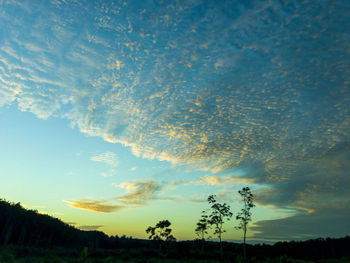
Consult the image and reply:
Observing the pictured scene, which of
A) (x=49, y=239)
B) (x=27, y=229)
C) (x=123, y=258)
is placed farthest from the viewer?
(x=49, y=239)

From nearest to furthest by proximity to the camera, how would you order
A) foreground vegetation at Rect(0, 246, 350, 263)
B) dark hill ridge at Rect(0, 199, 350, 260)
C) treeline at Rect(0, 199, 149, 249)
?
foreground vegetation at Rect(0, 246, 350, 263)
dark hill ridge at Rect(0, 199, 350, 260)
treeline at Rect(0, 199, 149, 249)

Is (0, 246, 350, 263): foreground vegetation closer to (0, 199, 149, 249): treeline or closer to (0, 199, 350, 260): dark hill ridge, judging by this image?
(0, 199, 350, 260): dark hill ridge

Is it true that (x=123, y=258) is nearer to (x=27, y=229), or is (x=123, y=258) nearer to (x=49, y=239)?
(x=27, y=229)

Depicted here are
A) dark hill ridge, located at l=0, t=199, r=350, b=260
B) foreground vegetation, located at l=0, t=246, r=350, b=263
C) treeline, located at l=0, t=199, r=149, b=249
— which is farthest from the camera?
treeline, located at l=0, t=199, r=149, b=249

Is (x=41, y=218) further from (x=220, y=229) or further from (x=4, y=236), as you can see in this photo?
(x=220, y=229)

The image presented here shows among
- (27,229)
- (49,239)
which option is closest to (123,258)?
(27,229)

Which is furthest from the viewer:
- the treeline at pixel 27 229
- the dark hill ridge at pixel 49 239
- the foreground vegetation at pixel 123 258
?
the treeline at pixel 27 229

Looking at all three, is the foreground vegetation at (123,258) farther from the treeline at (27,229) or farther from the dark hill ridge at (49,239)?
the treeline at (27,229)

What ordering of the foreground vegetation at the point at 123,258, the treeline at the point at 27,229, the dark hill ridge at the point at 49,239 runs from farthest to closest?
the treeline at the point at 27,229 < the dark hill ridge at the point at 49,239 < the foreground vegetation at the point at 123,258

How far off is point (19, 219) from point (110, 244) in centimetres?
8407

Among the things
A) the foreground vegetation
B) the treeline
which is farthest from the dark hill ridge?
the foreground vegetation

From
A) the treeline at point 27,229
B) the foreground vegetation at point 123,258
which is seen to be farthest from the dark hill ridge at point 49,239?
the foreground vegetation at point 123,258

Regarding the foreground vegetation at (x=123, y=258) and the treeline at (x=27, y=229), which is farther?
the treeline at (x=27, y=229)

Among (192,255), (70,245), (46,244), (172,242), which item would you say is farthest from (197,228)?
(70,245)
